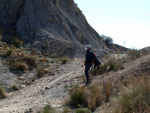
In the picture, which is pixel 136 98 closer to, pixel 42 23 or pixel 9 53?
pixel 9 53

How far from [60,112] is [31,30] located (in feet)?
52.4

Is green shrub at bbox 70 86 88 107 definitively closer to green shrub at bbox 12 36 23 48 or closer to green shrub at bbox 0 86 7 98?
green shrub at bbox 0 86 7 98

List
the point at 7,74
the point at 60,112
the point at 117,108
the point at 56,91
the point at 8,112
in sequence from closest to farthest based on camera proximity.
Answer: the point at 117,108
the point at 60,112
the point at 8,112
the point at 56,91
the point at 7,74

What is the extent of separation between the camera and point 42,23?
22688 mm

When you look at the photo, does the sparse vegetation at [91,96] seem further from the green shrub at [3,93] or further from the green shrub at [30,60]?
the green shrub at [30,60]

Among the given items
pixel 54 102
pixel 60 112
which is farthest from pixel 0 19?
pixel 60 112

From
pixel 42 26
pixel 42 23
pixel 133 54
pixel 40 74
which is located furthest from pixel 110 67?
pixel 42 23

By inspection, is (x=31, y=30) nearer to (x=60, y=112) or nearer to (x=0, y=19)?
(x=0, y=19)

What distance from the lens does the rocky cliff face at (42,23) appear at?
2034 cm

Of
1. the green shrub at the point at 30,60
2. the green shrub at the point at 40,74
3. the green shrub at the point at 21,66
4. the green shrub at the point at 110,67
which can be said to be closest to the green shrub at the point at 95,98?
the green shrub at the point at 110,67

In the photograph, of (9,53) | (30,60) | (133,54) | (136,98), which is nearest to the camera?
(136,98)

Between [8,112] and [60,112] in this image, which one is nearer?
[60,112]

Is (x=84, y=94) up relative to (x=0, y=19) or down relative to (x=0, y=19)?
down

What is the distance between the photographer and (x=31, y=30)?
21047 millimetres
